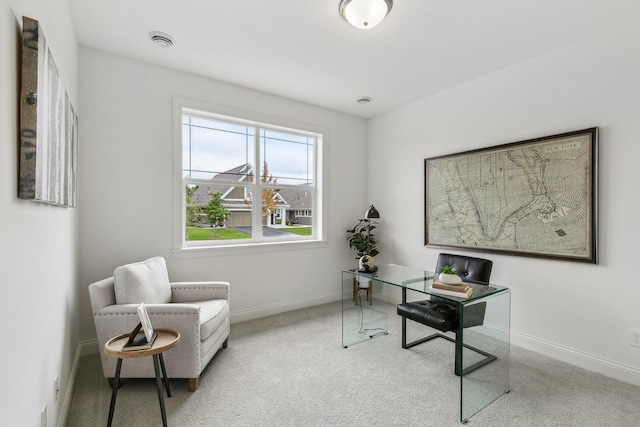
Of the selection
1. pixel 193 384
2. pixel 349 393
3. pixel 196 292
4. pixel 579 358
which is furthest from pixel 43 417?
pixel 579 358

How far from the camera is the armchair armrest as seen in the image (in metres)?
2.80

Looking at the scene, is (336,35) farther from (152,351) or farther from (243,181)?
(152,351)

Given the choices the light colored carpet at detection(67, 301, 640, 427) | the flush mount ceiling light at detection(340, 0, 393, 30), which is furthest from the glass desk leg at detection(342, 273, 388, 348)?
the flush mount ceiling light at detection(340, 0, 393, 30)

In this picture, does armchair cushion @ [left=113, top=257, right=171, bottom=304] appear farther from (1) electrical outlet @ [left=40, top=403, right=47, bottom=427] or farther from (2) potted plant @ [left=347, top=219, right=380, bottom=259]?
(2) potted plant @ [left=347, top=219, right=380, bottom=259]

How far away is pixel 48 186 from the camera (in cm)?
143

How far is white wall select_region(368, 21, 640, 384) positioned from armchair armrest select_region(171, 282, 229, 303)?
2.74 meters

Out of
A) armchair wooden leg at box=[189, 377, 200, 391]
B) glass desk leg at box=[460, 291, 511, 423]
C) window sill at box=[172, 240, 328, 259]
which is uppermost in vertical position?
window sill at box=[172, 240, 328, 259]

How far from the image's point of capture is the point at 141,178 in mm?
3035

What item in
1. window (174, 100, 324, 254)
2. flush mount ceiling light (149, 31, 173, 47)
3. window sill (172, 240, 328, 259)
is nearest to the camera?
flush mount ceiling light (149, 31, 173, 47)

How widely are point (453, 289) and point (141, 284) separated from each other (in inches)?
90.5

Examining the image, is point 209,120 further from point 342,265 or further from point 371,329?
point 371,329

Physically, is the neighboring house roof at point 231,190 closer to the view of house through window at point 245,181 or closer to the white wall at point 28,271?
the view of house through window at point 245,181

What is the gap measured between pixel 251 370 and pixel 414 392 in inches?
49.5

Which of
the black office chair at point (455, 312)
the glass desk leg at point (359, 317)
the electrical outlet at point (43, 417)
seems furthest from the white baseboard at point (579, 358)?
the electrical outlet at point (43, 417)
